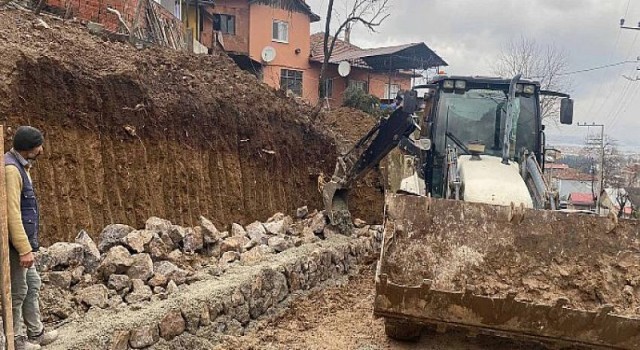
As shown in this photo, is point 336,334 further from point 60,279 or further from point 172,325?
point 60,279

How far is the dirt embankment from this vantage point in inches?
279

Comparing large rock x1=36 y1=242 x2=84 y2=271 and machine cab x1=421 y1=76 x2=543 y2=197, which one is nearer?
large rock x1=36 y1=242 x2=84 y2=271

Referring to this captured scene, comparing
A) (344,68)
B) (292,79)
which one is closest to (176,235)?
(344,68)

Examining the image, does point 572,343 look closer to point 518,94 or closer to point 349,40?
point 518,94

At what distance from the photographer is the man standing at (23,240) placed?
3.76 meters

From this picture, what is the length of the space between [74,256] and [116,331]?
4.38 ft

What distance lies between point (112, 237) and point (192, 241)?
99 cm

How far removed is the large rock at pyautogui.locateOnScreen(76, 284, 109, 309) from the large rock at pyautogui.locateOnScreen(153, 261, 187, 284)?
682 mm

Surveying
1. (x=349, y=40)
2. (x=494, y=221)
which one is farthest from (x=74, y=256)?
(x=349, y=40)

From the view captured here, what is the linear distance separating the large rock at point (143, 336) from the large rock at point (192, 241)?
2129 millimetres

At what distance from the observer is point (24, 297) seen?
3.92m

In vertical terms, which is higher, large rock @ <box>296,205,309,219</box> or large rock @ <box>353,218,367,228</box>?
large rock @ <box>296,205,309,219</box>

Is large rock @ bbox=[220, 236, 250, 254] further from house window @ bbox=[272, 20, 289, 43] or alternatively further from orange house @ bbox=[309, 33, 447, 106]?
house window @ bbox=[272, 20, 289, 43]

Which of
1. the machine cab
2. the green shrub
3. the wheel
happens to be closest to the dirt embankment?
the machine cab
